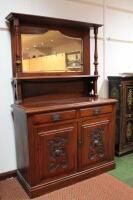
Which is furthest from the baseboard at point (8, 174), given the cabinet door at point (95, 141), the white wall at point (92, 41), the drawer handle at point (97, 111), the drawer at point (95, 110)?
the drawer handle at point (97, 111)

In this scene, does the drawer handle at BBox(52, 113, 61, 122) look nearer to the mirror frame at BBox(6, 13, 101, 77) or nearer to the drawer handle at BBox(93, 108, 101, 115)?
the drawer handle at BBox(93, 108, 101, 115)

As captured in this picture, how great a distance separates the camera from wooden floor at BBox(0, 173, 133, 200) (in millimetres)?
2168

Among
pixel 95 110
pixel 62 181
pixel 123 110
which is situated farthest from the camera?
pixel 123 110

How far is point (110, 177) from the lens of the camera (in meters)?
2.54

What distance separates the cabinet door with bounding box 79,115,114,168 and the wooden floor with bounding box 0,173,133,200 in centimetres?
23

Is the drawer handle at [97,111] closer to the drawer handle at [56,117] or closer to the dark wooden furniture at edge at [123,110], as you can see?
the drawer handle at [56,117]

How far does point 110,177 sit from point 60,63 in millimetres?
1533

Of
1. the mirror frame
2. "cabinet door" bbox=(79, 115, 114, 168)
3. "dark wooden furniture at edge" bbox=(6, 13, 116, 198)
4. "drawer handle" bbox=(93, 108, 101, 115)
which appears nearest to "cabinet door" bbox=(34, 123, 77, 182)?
"dark wooden furniture at edge" bbox=(6, 13, 116, 198)

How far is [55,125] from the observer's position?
221cm

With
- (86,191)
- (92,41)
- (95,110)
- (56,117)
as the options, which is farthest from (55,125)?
(92,41)

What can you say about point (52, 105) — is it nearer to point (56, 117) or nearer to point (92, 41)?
point (56, 117)

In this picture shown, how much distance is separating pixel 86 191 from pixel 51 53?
164cm

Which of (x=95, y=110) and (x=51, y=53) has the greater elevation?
(x=51, y=53)

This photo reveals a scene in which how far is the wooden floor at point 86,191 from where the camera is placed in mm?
2168
